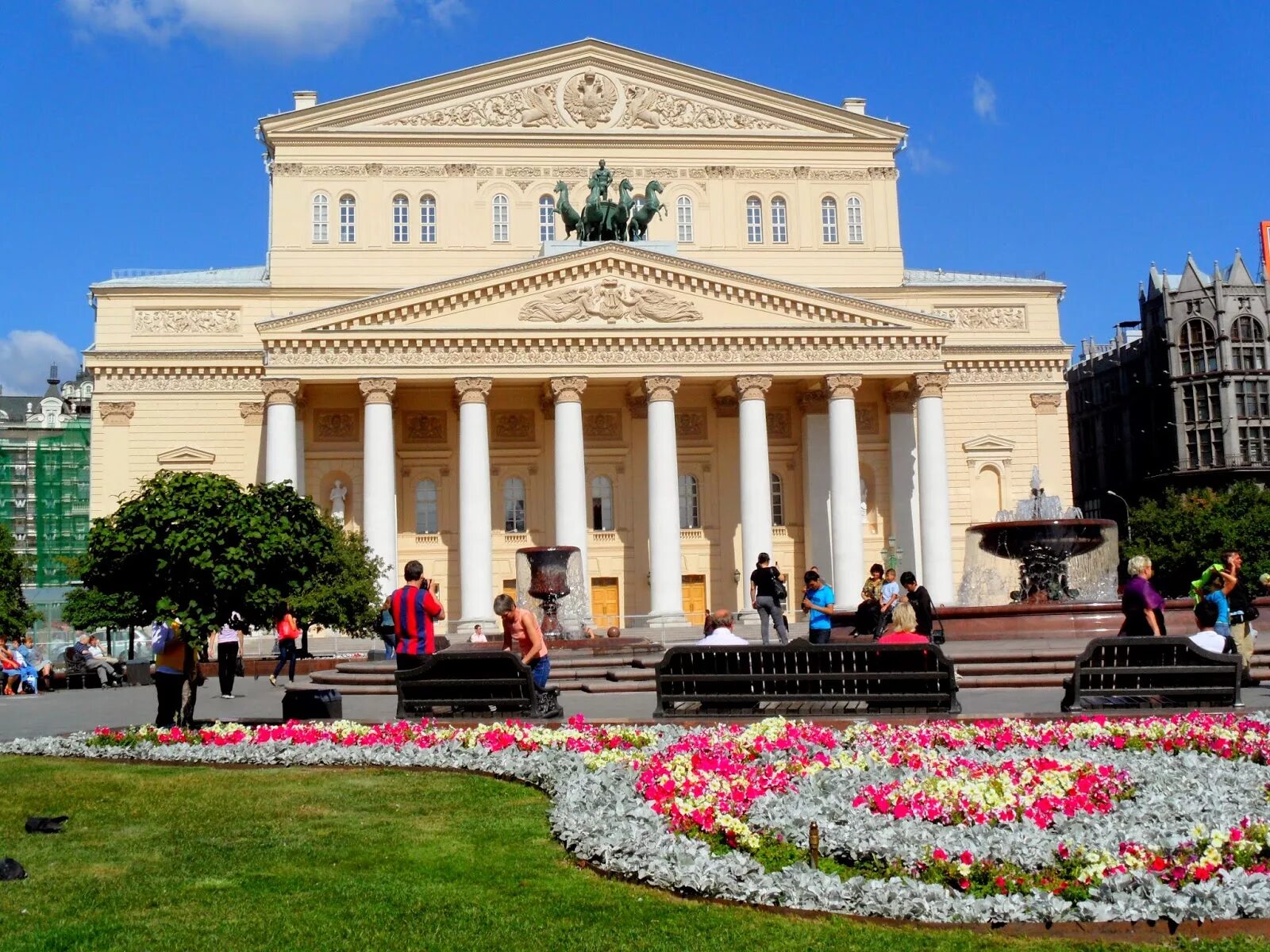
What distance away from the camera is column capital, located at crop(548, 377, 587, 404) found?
159ft

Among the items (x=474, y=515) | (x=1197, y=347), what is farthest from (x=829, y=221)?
(x=1197, y=347)

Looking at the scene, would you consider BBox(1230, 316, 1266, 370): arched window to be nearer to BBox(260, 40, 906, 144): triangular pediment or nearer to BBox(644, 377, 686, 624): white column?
BBox(260, 40, 906, 144): triangular pediment

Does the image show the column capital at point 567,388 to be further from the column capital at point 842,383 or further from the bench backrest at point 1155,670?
the bench backrest at point 1155,670

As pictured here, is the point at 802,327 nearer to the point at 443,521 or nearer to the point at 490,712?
A: the point at 443,521

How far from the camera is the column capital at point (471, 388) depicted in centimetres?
4825

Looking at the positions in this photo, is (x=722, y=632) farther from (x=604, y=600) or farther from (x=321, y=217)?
(x=321, y=217)

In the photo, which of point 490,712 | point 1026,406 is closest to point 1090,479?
point 1026,406

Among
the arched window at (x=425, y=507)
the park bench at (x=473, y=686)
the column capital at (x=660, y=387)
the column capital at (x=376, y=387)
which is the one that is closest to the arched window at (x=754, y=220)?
the column capital at (x=660, y=387)

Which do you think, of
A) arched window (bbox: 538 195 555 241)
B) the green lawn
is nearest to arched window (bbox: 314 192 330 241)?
arched window (bbox: 538 195 555 241)

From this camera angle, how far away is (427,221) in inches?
2222

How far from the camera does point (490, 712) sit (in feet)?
55.5

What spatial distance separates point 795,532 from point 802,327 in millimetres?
8983

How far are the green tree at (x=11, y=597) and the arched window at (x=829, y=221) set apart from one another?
33.4m

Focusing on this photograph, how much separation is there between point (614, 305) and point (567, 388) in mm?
3389
